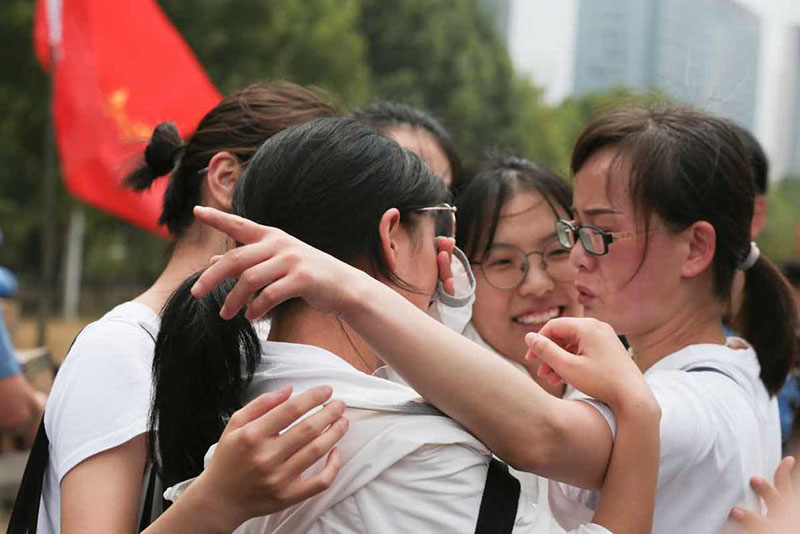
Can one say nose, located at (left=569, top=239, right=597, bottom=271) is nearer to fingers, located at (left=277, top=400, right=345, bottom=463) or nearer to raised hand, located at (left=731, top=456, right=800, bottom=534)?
raised hand, located at (left=731, top=456, right=800, bottom=534)

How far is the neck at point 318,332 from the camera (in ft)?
5.78

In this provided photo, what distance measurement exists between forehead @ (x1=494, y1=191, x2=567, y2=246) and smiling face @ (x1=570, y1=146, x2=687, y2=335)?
0.73 metres

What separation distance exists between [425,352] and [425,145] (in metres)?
1.80

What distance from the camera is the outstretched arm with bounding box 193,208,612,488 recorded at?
56.6 inches

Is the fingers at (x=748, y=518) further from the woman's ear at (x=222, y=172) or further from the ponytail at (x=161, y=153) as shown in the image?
the ponytail at (x=161, y=153)

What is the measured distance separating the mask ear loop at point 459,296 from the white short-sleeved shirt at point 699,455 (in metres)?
0.40

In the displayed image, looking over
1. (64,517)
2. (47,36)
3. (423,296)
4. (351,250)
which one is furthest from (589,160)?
(47,36)

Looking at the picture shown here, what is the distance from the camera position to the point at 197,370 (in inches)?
71.5

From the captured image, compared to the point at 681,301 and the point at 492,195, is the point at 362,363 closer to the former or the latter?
the point at 681,301

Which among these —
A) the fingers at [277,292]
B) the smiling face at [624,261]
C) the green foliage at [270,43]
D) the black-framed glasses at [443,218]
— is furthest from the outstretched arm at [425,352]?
the green foliage at [270,43]

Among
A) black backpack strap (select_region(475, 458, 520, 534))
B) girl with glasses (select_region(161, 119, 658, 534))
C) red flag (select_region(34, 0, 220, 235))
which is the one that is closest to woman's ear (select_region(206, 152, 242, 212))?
girl with glasses (select_region(161, 119, 658, 534))

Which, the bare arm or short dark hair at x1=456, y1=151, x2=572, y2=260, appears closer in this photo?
the bare arm

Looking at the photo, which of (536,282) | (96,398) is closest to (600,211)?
(536,282)

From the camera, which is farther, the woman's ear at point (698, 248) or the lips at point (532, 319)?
the lips at point (532, 319)
